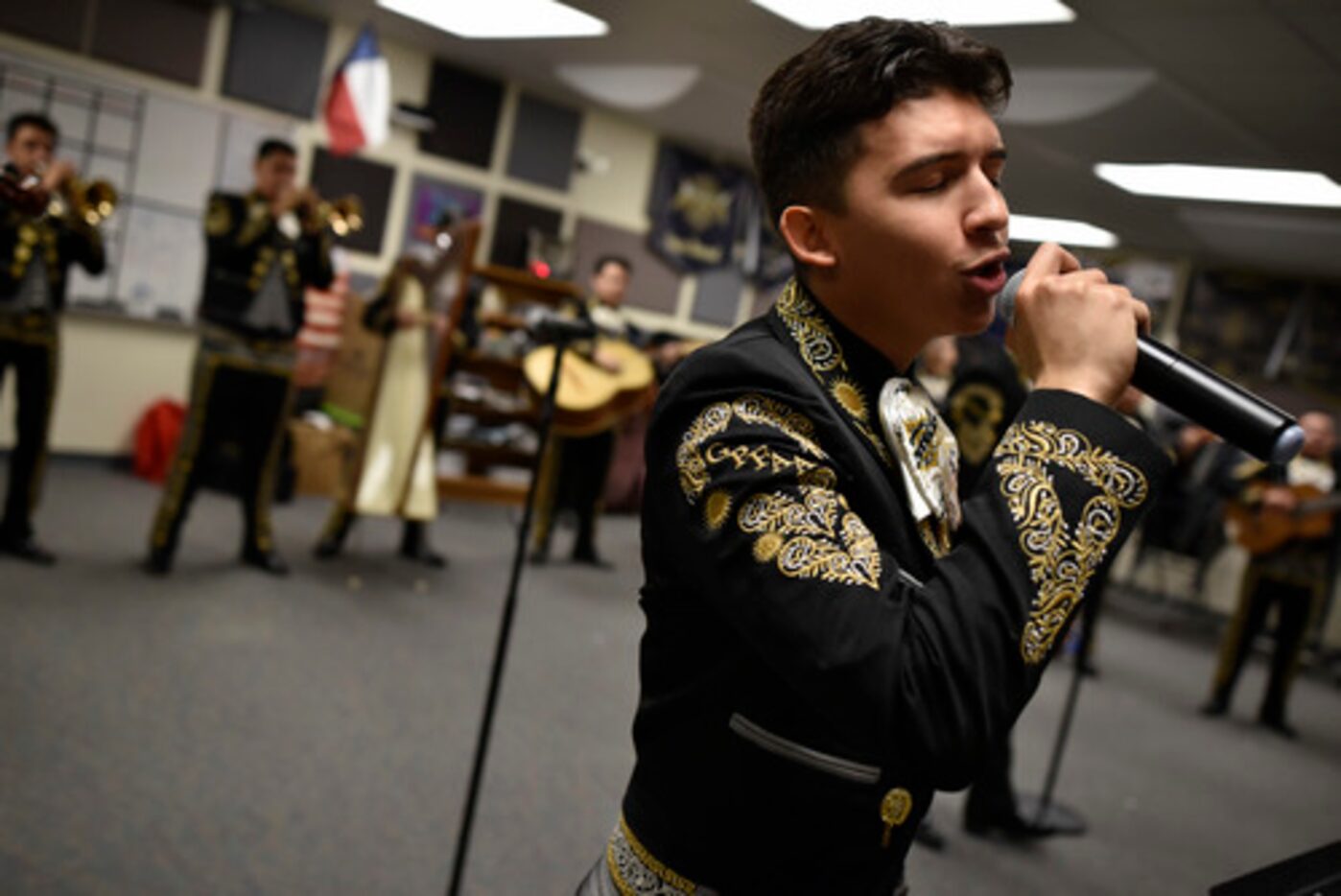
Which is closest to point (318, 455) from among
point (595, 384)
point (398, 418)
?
point (398, 418)

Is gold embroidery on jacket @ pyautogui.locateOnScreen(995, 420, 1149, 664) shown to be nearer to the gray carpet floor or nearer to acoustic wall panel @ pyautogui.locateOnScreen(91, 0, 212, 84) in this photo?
the gray carpet floor

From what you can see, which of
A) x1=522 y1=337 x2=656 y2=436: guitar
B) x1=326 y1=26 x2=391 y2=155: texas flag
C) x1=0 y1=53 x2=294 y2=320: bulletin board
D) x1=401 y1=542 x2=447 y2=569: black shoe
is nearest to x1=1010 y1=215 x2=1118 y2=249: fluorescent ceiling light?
x1=522 y1=337 x2=656 y2=436: guitar

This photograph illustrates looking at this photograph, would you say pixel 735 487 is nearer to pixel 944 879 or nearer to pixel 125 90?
pixel 944 879

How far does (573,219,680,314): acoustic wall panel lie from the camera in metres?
7.09

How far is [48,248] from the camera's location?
3676 millimetres

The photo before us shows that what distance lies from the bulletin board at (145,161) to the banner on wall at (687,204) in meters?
2.30

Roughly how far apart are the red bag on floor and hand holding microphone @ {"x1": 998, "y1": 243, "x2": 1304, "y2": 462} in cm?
556

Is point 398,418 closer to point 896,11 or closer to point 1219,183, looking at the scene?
point 896,11

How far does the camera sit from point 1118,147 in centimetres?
98

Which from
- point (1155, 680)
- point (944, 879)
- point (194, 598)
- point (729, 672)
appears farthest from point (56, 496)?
point (1155, 680)

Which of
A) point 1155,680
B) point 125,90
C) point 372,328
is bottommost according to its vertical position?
point 1155,680

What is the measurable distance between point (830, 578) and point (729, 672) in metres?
0.16

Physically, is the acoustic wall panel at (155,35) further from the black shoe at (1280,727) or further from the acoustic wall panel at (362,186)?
the black shoe at (1280,727)

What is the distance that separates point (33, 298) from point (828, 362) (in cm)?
378
